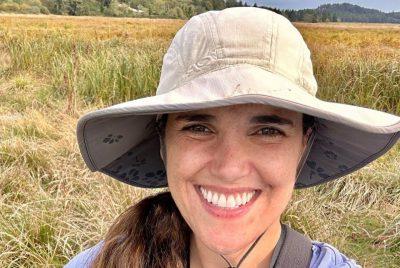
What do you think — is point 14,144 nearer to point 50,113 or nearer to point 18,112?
point 50,113

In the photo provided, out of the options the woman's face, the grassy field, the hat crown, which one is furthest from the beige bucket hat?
the grassy field

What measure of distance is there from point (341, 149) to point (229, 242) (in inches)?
15.7

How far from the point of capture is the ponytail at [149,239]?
4.68 feet

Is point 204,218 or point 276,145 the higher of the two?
point 276,145

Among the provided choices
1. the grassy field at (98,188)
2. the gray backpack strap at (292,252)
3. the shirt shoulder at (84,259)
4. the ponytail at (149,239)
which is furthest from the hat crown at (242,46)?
the grassy field at (98,188)

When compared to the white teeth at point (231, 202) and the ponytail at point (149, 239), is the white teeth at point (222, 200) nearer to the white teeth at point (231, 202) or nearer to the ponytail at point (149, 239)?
the white teeth at point (231, 202)

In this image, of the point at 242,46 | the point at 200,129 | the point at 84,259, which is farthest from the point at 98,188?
the point at 242,46

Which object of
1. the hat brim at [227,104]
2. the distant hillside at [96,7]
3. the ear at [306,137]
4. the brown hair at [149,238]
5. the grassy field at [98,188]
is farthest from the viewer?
the distant hillside at [96,7]

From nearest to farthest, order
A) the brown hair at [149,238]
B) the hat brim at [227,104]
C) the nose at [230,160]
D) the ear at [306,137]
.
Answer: the hat brim at [227,104], the nose at [230,160], the ear at [306,137], the brown hair at [149,238]

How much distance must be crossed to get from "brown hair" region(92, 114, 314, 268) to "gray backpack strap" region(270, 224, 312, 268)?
0.28 m

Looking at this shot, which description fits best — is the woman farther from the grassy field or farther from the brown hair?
the grassy field

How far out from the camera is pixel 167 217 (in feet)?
4.91

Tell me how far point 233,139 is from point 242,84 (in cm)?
20

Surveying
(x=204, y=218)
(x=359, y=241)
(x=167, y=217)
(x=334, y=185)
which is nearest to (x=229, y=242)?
(x=204, y=218)
